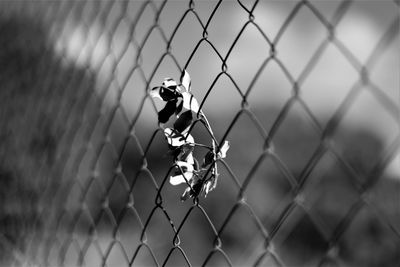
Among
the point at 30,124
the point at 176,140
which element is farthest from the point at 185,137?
the point at 30,124

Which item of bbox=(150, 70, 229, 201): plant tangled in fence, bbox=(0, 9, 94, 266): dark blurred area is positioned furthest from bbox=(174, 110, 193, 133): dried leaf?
bbox=(0, 9, 94, 266): dark blurred area

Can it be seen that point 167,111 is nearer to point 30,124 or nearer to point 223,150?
point 223,150

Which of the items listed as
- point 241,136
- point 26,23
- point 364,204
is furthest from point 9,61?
point 241,136

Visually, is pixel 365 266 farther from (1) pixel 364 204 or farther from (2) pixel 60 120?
(1) pixel 364 204

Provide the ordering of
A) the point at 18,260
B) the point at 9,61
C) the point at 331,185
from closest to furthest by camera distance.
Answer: the point at 18,260 → the point at 9,61 → the point at 331,185

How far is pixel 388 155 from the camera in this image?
672 mm

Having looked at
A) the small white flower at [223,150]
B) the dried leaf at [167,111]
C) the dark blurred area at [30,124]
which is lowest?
the small white flower at [223,150]

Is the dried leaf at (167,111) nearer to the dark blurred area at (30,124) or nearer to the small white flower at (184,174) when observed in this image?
the small white flower at (184,174)

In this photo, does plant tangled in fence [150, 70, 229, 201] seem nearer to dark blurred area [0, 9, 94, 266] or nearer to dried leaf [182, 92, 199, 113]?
dried leaf [182, 92, 199, 113]

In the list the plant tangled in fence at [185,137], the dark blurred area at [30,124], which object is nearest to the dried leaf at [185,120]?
the plant tangled in fence at [185,137]

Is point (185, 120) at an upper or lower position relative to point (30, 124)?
lower

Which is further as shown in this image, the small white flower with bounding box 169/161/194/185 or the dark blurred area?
the dark blurred area

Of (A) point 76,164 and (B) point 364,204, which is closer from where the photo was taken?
(B) point 364,204

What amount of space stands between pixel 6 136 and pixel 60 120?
706mm
